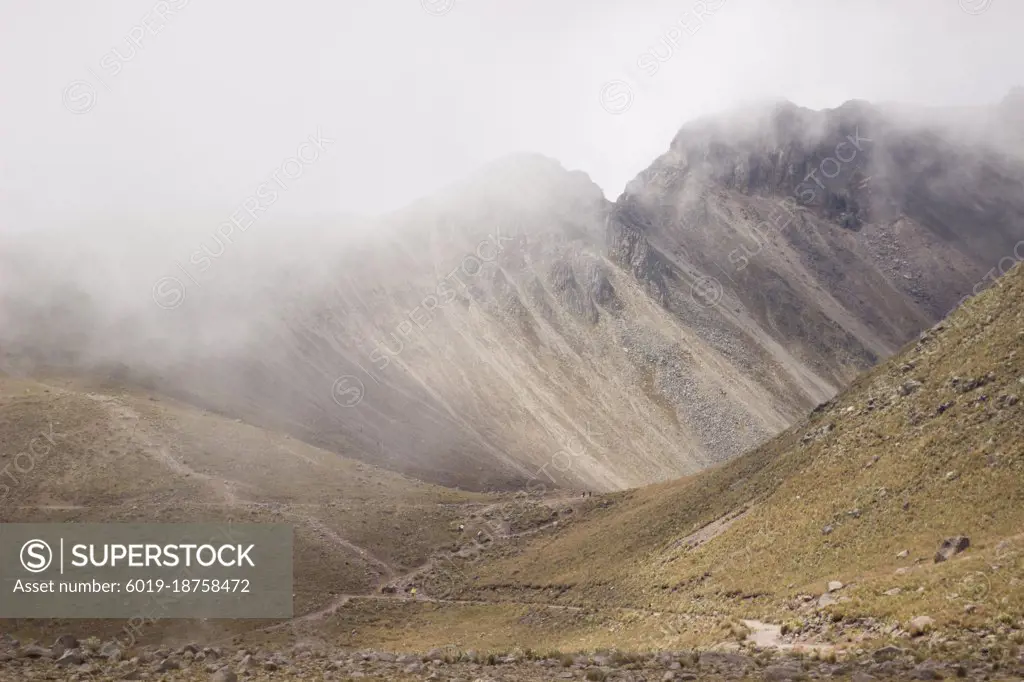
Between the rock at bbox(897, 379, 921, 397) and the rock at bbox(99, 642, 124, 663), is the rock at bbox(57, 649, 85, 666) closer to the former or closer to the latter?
the rock at bbox(99, 642, 124, 663)

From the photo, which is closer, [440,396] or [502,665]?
[502,665]

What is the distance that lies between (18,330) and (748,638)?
13795 centimetres

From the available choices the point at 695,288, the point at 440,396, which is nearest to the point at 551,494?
the point at 440,396

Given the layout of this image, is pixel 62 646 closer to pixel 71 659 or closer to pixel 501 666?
pixel 71 659

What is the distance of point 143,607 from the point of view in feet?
179

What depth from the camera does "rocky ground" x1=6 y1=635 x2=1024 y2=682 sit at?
60.6 ft

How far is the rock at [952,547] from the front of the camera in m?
26.0

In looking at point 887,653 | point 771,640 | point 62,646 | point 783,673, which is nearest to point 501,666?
point 771,640

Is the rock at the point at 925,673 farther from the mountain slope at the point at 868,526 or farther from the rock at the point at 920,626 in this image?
the rock at the point at 920,626

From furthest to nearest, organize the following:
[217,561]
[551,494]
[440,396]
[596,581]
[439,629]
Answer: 1. [440,396]
2. [551,494]
3. [217,561]
4. [439,629]
5. [596,581]

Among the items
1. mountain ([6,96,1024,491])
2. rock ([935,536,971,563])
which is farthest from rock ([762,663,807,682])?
mountain ([6,96,1024,491])

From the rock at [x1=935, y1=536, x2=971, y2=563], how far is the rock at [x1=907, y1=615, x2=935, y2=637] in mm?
5284

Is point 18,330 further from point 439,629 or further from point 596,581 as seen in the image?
point 596,581

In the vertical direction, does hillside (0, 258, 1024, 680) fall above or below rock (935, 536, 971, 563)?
above
